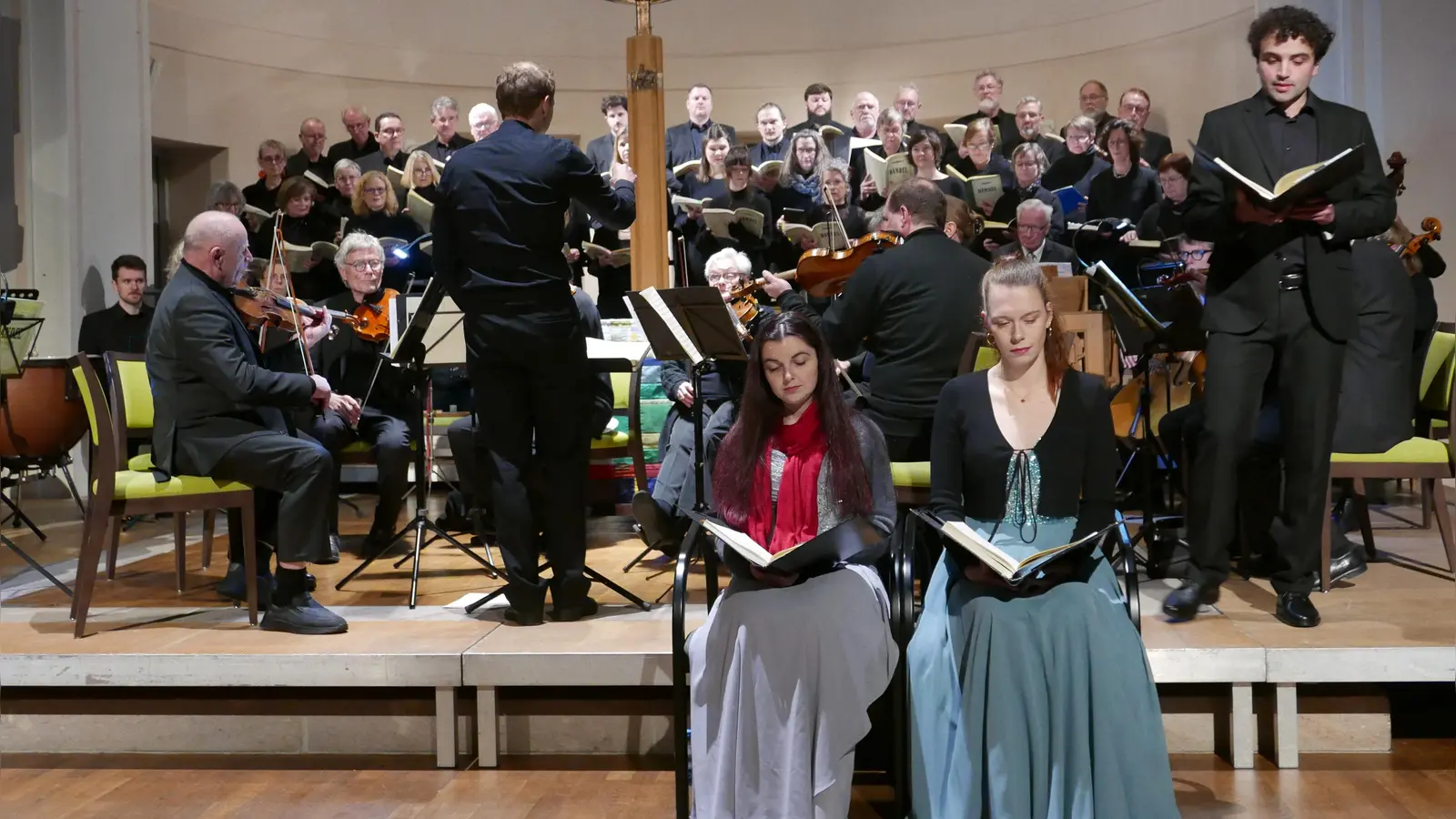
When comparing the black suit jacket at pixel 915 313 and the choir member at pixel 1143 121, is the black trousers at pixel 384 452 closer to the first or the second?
the black suit jacket at pixel 915 313

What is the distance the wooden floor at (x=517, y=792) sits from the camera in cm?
272

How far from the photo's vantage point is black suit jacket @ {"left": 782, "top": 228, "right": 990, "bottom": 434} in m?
3.62

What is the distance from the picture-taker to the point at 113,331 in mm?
6391

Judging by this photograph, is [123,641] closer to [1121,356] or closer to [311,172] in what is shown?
[1121,356]

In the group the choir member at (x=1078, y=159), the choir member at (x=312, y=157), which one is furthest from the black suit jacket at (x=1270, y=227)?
the choir member at (x=312, y=157)

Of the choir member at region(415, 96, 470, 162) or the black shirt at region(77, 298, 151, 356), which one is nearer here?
the black shirt at region(77, 298, 151, 356)

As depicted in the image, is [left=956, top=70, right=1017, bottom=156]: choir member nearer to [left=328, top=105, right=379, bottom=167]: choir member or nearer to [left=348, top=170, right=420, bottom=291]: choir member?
[left=348, top=170, right=420, bottom=291]: choir member

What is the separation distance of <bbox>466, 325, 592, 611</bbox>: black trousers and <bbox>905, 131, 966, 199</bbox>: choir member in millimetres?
3386

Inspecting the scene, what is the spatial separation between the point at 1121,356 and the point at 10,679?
376cm

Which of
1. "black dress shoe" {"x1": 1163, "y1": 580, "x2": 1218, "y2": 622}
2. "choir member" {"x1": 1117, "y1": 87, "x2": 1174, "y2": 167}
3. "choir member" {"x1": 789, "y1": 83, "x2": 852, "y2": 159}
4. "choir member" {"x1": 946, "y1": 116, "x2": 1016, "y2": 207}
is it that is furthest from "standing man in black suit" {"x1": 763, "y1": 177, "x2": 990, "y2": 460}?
"choir member" {"x1": 1117, "y1": 87, "x2": 1174, "y2": 167}

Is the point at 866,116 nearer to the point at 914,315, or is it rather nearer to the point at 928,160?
the point at 928,160

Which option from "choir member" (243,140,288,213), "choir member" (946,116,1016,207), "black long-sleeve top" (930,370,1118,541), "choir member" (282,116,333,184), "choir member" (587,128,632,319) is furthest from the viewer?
"choir member" (282,116,333,184)

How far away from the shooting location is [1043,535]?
2.57m

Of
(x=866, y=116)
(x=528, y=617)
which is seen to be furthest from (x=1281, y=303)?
(x=866, y=116)
